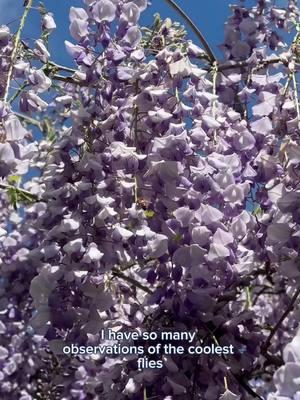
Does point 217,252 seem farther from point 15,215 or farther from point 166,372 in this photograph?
point 15,215

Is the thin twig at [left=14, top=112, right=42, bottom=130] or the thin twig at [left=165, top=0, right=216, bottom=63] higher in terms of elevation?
the thin twig at [left=165, top=0, right=216, bottom=63]

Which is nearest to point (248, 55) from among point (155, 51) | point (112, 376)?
point (155, 51)

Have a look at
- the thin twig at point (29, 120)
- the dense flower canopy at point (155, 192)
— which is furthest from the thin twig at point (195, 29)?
the thin twig at point (29, 120)

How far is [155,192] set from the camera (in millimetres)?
2100

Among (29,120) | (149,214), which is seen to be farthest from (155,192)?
(29,120)

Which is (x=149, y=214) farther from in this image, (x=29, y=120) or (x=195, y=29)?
(x=29, y=120)

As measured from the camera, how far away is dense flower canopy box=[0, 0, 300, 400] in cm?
200

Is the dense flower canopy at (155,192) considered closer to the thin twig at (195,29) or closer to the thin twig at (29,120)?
the thin twig at (195,29)

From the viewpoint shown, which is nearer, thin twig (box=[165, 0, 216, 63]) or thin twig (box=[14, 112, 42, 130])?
thin twig (box=[165, 0, 216, 63])

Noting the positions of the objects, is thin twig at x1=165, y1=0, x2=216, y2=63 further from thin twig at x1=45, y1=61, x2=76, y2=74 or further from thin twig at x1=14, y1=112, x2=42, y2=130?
thin twig at x1=14, y1=112, x2=42, y2=130

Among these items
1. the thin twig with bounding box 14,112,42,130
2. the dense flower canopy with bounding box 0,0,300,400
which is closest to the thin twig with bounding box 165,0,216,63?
the dense flower canopy with bounding box 0,0,300,400

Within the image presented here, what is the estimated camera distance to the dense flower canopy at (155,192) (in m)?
2.00

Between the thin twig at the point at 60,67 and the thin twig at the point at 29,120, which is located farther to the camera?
→ the thin twig at the point at 29,120

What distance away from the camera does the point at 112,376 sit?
2.28m
